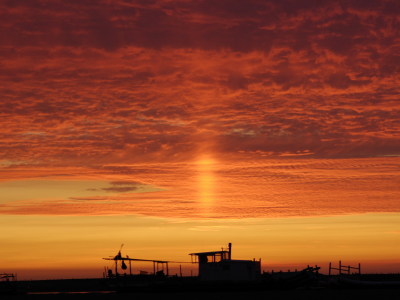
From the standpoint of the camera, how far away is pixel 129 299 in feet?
Answer: 198

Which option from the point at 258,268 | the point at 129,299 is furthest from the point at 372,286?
the point at 129,299

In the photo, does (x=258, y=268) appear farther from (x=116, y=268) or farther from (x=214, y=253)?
(x=116, y=268)

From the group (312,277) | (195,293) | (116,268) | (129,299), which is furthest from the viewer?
(116,268)

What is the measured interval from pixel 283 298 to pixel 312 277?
16613 millimetres

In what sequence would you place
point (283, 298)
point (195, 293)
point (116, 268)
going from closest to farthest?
point (283, 298) → point (195, 293) → point (116, 268)

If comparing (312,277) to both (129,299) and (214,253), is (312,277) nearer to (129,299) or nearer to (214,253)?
(214,253)

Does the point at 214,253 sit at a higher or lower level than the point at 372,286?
higher

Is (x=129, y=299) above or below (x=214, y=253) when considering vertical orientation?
below

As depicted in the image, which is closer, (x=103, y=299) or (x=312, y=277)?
(x=103, y=299)

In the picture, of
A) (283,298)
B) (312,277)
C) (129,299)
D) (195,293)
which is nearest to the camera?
(283,298)

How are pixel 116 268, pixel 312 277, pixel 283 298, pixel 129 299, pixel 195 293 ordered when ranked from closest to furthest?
pixel 283 298, pixel 129 299, pixel 195 293, pixel 312 277, pixel 116 268

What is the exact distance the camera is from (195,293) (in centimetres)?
6519

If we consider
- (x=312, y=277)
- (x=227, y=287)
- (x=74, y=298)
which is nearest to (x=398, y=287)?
(x=312, y=277)

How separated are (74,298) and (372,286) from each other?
3887cm
